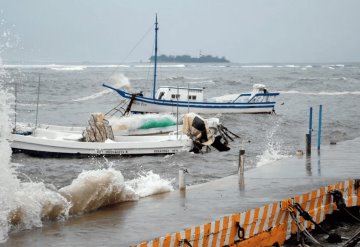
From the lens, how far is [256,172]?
18109 millimetres

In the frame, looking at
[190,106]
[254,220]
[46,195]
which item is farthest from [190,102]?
[254,220]

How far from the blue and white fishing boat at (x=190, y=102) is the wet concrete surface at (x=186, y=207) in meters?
23.2

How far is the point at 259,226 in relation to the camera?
11.0 m

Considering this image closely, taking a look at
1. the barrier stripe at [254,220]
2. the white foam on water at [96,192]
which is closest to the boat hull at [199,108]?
the white foam on water at [96,192]

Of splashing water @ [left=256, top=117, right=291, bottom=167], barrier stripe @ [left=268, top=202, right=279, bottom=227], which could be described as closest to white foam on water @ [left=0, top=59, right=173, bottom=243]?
barrier stripe @ [left=268, top=202, right=279, bottom=227]

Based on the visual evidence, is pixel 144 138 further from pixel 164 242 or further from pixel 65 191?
pixel 164 242

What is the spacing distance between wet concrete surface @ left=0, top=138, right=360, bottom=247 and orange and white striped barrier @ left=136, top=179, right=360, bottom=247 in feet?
5.21

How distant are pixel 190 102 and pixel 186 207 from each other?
30.8m

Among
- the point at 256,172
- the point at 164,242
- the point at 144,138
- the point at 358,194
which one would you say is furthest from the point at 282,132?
the point at 164,242

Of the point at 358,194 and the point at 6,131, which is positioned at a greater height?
the point at 6,131

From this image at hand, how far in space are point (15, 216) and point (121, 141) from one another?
15.2 meters

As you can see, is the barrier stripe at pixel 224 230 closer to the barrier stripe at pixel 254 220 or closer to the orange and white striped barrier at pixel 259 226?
the orange and white striped barrier at pixel 259 226

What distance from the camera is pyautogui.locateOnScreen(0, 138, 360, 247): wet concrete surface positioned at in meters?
11.7

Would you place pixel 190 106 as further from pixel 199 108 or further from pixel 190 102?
pixel 199 108
